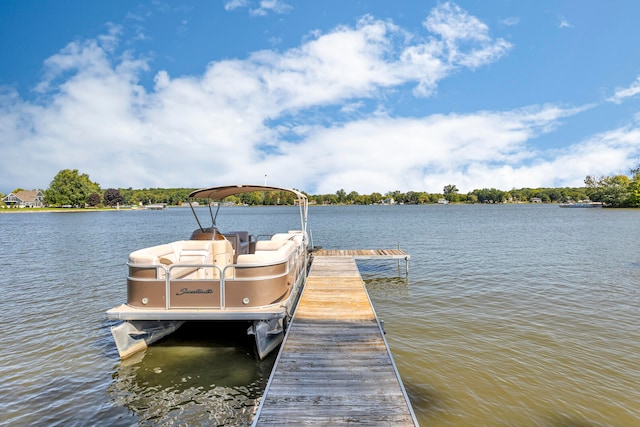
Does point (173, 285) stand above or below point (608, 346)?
above

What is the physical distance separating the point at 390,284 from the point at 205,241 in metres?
8.13

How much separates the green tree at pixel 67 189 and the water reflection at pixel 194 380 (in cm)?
12766

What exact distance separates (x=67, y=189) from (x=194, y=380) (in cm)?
12958

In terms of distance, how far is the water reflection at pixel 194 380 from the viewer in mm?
5168

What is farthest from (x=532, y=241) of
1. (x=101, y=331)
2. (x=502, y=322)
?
(x=101, y=331)

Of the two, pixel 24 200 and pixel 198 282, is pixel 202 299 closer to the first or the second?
pixel 198 282

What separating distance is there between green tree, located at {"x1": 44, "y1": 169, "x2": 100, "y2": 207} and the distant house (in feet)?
80.6

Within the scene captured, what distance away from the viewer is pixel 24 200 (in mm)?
129250

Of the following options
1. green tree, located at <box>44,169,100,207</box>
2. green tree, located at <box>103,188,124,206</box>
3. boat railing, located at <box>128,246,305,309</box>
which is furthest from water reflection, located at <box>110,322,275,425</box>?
green tree, located at <box>103,188,124,206</box>

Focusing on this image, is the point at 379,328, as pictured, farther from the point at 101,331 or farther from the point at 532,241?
the point at 532,241

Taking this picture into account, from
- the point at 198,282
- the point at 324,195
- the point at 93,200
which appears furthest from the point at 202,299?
the point at 324,195

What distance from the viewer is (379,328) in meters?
6.09

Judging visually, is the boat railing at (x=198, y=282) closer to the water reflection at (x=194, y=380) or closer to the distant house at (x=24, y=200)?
the water reflection at (x=194, y=380)

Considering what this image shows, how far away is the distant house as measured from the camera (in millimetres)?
129125
